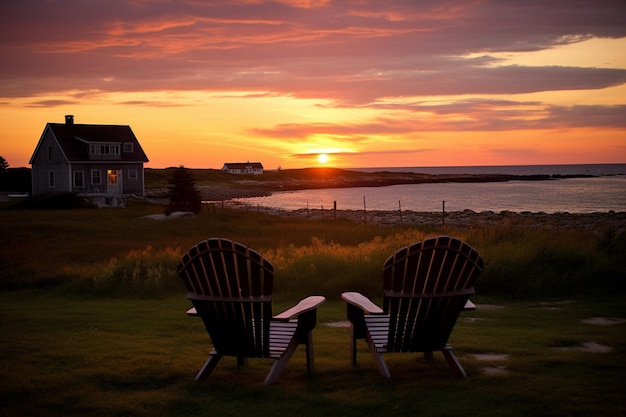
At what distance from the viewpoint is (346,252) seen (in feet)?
41.7

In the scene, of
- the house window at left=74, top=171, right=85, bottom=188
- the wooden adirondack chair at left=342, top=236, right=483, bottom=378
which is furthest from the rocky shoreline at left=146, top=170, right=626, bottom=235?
the wooden adirondack chair at left=342, top=236, right=483, bottom=378

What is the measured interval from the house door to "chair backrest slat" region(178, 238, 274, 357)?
4177 centimetres

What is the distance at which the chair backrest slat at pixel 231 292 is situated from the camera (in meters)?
5.27

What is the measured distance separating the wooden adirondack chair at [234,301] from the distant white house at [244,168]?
495 ft

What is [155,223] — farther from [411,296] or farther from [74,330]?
[411,296]

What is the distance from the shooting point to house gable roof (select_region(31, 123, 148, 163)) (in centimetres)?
4400

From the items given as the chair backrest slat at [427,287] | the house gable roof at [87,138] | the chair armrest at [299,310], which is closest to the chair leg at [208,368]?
the chair armrest at [299,310]

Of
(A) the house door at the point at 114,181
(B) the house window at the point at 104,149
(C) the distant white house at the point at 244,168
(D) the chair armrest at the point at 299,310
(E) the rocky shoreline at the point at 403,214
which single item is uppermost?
(C) the distant white house at the point at 244,168

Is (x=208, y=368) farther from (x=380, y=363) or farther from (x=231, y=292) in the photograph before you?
(x=380, y=363)

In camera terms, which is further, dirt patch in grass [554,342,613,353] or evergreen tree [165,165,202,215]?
evergreen tree [165,165,202,215]

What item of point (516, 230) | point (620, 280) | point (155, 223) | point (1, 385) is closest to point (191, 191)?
point (155, 223)

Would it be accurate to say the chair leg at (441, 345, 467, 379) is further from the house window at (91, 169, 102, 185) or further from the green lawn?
the house window at (91, 169, 102, 185)

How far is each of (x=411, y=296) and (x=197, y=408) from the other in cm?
199

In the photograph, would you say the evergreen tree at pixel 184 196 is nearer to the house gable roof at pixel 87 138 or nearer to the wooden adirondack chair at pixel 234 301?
the house gable roof at pixel 87 138
